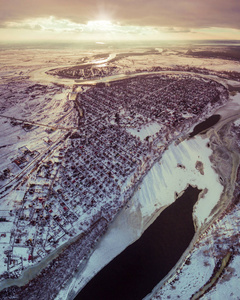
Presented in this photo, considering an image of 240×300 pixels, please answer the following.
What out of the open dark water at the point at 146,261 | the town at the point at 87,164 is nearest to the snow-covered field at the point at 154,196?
the town at the point at 87,164

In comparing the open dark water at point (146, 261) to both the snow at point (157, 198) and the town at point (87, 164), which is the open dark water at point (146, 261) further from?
the town at point (87, 164)

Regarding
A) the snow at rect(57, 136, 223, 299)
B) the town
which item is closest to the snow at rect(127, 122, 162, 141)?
the town

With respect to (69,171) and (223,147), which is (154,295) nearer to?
(69,171)

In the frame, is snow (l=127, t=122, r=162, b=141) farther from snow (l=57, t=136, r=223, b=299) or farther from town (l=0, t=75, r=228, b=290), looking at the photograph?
snow (l=57, t=136, r=223, b=299)

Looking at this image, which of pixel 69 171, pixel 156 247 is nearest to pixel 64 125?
pixel 69 171

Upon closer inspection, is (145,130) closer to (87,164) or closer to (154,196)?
(87,164)

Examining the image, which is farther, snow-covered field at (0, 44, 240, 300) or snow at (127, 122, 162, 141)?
snow at (127, 122, 162, 141)

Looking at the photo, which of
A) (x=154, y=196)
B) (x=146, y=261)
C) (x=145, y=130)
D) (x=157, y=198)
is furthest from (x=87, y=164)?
(x=146, y=261)

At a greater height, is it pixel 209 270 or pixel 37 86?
pixel 37 86
